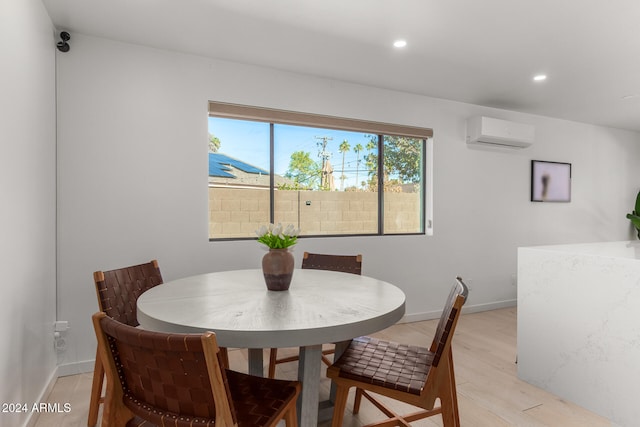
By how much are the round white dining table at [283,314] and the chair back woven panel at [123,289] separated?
238 millimetres

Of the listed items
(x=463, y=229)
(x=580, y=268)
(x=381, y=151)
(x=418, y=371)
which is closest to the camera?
(x=418, y=371)

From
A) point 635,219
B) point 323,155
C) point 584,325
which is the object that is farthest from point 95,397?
point 635,219

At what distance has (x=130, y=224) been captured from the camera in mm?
2803

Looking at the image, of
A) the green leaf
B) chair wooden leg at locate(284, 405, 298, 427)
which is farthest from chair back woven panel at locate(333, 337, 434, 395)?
the green leaf

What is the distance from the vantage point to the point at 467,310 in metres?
4.25

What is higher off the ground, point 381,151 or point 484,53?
point 484,53

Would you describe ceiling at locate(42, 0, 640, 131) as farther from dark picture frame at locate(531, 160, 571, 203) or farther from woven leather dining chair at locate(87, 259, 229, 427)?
woven leather dining chair at locate(87, 259, 229, 427)

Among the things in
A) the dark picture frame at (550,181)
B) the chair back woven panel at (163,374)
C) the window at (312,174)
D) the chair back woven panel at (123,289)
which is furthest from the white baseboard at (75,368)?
the dark picture frame at (550,181)

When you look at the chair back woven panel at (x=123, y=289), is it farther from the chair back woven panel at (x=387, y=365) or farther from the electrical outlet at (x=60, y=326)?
the chair back woven panel at (x=387, y=365)

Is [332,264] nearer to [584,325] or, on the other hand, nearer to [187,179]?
[187,179]

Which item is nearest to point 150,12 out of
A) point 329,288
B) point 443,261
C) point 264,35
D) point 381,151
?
point 264,35

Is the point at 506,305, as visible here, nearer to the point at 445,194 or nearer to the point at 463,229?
the point at 463,229

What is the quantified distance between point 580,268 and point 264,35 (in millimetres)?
2554

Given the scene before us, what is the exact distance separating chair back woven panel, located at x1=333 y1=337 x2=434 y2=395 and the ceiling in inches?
77.1
